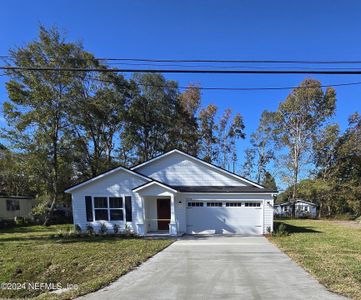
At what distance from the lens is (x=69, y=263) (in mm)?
10219

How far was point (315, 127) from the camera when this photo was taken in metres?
41.1

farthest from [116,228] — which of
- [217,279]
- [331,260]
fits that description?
[331,260]

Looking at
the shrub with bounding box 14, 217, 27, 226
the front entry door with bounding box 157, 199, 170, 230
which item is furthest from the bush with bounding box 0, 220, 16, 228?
the front entry door with bounding box 157, 199, 170, 230

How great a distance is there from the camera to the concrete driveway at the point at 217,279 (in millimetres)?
6793

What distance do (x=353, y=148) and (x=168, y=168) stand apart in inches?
1176

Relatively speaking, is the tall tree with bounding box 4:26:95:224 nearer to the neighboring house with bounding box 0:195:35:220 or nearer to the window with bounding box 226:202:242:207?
the neighboring house with bounding box 0:195:35:220

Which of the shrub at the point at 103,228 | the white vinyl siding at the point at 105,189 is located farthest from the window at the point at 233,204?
the shrub at the point at 103,228

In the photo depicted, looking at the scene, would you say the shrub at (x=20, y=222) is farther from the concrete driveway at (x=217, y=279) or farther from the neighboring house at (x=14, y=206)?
the concrete driveway at (x=217, y=279)

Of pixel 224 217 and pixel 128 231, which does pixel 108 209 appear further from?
pixel 224 217

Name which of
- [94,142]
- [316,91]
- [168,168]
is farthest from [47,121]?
[316,91]

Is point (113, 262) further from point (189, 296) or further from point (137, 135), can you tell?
point (137, 135)

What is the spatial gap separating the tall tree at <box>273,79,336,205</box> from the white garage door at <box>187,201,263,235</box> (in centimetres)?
2369

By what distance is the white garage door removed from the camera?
61.8 ft

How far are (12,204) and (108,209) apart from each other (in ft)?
65.6
